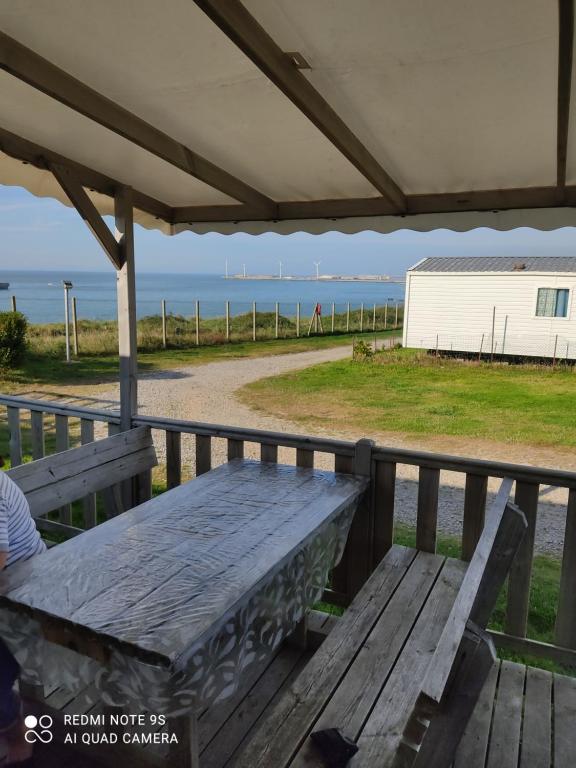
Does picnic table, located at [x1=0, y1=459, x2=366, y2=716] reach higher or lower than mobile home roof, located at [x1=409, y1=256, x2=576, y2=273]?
lower

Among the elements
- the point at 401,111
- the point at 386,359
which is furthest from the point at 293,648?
the point at 386,359

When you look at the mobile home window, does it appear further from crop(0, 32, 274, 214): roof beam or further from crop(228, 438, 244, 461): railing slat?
crop(228, 438, 244, 461): railing slat

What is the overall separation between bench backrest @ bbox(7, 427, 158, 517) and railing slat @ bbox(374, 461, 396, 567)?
1.47 metres

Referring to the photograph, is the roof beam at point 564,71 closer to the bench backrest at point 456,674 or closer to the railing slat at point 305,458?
the bench backrest at point 456,674

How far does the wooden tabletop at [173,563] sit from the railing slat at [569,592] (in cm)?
87

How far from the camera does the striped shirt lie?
182 cm

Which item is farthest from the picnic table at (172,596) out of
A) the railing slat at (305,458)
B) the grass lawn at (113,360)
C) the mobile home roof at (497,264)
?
the mobile home roof at (497,264)

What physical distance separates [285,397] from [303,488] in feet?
28.1

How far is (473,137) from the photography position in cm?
239

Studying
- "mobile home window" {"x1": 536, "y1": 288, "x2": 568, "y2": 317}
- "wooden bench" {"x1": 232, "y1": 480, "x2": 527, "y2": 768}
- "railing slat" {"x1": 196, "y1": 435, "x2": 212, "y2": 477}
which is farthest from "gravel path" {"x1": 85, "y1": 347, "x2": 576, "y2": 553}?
"mobile home window" {"x1": 536, "y1": 288, "x2": 568, "y2": 317}

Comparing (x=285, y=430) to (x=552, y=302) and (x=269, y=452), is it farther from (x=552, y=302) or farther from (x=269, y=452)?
(x=552, y=302)

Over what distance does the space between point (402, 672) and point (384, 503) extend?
3.54 feet

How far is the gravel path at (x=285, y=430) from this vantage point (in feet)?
18.2

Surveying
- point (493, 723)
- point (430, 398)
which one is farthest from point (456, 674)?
point (430, 398)
